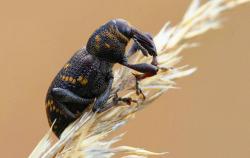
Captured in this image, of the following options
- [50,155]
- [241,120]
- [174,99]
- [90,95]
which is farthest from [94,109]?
[241,120]

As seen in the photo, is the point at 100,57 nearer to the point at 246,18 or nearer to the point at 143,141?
the point at 143,141

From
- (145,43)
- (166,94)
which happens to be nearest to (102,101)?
(145,43)

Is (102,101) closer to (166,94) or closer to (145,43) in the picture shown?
(145,43)

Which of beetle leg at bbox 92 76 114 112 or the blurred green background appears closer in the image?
beetle leg at bbox 92 76 114 112

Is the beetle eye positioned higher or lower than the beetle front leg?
higher

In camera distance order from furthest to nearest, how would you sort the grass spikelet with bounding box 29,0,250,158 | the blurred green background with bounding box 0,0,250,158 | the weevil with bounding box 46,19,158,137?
the blurred green background with bounding box 0,0,250,158 < the weevil with bounding box 46,19,158,137 < the grass spikelet with bounding box 29,0,250,158

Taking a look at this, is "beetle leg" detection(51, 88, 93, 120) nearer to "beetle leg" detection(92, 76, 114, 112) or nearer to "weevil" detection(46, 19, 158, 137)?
"weevil" detection(46, 19, 158, 137)

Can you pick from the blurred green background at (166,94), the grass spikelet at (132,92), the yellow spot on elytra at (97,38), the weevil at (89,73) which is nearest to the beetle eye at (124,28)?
the weevil at (89,73)

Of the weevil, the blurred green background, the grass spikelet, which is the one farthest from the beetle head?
the blurred green background
